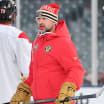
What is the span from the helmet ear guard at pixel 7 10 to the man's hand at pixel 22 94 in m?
0.57

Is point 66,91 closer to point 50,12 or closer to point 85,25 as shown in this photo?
point 50,12

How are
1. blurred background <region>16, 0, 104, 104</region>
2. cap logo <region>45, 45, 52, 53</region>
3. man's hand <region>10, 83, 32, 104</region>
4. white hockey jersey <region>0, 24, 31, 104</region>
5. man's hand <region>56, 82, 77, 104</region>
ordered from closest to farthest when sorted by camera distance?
man's hand <region>56, 82, 77, 104</region> → cap logo <region>45, 45, 52, 53</region> → man's hand <region>10, 83, 32, 104</region> → white hockey jersey <region>0, 24, 31, 104</region> → blurred background <region>16, 0, 104, 104</region>

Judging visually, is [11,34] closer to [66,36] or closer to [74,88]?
[66,36]

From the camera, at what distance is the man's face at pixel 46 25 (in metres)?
1.94

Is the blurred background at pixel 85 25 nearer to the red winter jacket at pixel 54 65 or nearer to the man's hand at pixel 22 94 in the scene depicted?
the man's hand at pixel 22 94

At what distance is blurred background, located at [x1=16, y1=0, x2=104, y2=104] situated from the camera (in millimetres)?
5168

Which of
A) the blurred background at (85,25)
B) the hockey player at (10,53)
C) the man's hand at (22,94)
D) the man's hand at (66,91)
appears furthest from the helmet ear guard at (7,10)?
the blurred background at (85,25)

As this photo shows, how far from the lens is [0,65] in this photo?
91.4 inches

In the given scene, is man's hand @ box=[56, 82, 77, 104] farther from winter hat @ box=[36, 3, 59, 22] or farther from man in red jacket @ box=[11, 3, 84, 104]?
Result: winter hat @ box=[36, 3, 59, 22]

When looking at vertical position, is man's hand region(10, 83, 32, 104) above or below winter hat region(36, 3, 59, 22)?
below

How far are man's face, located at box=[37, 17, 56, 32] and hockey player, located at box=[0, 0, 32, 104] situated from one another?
364mm

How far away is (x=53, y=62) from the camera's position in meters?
1.87

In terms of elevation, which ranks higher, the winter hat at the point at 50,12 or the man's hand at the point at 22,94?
the winter hat at the point at 50,12

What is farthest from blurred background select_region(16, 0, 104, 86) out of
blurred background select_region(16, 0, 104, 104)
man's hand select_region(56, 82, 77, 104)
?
man's hand select_region(56, 82, 77, 104)
